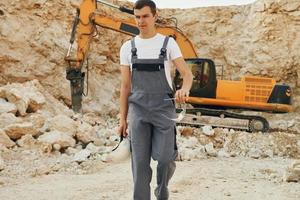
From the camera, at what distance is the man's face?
12.1 feet

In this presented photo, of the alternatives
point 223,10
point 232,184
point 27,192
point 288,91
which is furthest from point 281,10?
point 27,192

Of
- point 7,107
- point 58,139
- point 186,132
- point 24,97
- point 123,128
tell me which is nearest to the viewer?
point 123,128

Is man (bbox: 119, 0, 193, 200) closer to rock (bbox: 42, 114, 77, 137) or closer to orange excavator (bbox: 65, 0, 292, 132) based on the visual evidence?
rock (bbox: 42, 114, 77, 137)

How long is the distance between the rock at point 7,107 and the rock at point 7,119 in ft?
1.02

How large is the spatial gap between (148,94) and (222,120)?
874 cm

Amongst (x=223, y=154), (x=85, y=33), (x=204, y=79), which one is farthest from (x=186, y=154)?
(x=85, y=33)

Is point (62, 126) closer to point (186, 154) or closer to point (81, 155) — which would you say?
point (81, 155)

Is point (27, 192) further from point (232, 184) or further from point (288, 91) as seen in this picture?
point (288, 91)

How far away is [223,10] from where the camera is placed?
19688mm

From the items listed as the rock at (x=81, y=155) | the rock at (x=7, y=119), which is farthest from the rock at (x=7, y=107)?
the rock at (x=81, y=155)

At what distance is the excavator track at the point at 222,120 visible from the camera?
12250 millimetres

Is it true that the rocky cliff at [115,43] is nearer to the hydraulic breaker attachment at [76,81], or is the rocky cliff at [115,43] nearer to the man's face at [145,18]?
the hydraulic breaker attachment at [76,81]

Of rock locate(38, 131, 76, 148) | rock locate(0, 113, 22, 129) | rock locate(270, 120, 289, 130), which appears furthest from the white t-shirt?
rock locate(270, 120, 289, 130)

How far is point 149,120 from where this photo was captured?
3.73m
